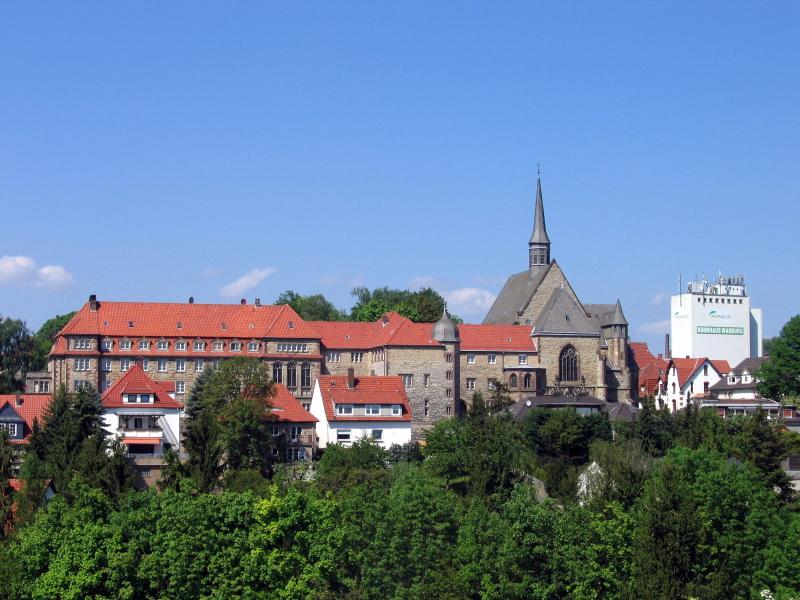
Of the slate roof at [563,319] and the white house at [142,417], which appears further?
the slate roof at [563,319]

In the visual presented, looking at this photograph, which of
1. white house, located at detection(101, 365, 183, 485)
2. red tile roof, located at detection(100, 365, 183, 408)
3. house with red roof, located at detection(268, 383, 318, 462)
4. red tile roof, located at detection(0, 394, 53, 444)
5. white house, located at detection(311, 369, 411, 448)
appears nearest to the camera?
white house, located at detection(101, 365, 183, 485)

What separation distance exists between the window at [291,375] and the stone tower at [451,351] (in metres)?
10.1

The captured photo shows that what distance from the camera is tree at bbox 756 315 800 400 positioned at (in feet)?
330

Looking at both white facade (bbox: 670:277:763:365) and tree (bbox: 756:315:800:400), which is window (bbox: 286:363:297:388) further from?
white facade (bbox: 670:277:763:365)

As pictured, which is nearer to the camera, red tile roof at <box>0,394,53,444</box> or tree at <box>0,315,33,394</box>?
red tile roof at <box>0,394,53,444</box>

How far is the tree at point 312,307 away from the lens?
470 ft

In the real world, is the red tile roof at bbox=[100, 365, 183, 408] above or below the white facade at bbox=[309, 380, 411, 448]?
above

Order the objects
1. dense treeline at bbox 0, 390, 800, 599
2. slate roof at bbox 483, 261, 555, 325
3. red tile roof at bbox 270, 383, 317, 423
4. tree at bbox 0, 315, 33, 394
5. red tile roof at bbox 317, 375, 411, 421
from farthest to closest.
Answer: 1. tree at bbox 0, 315, 33, 394
2. slate roof at bbox 483, 261, 555, 325
3. red tile roof at bbox 317, 375, 411, 421
4. red tile roof at bbox 270, 383, 317, 423
5. dense treeline at bbox 0, 390, 800, 599

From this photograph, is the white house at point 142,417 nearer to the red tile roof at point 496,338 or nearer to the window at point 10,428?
the window at point 10,428

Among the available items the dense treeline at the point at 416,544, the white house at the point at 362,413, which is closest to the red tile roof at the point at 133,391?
the white house at the point at 362,413

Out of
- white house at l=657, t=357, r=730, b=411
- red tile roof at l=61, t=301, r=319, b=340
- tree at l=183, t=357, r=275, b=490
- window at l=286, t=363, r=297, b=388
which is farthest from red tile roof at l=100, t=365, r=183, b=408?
white house at l=657, t=357, r=730, b=411

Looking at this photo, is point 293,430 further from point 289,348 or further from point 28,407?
point 289,348

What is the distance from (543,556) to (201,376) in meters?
41.8

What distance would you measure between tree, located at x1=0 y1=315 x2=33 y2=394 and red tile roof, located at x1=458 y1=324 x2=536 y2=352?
38543mm
